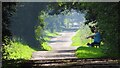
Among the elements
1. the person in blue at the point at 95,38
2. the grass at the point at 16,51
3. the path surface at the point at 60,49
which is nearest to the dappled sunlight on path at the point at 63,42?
the path surface at the point at 60,49

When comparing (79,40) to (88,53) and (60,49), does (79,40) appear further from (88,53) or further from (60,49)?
(60,49)

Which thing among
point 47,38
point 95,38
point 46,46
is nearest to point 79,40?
point 95,38

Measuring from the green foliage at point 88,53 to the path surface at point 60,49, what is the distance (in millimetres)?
211

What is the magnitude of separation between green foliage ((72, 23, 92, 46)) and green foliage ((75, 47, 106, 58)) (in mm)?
221

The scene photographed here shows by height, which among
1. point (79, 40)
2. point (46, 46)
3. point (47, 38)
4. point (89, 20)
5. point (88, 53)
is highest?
point (89, 20)

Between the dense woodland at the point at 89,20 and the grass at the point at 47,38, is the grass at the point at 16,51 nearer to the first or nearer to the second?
the dense woodland at the point at 89,20

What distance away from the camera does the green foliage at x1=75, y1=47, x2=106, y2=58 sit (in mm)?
14898

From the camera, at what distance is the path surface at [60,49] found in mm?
14851

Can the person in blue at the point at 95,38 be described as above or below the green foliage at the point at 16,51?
above

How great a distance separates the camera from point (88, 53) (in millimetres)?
15094

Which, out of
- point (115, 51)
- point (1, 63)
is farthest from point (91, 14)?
point (1, 63)

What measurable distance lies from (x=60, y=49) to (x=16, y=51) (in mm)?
1592

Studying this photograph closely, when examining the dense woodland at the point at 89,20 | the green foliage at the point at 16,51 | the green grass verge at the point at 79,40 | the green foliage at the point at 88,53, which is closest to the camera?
the green foliage at the point at 16,51

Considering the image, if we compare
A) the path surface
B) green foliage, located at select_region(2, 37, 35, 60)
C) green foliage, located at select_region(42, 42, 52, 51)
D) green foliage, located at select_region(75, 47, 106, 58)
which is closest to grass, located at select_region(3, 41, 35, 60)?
green foliage, located at select_region(2, 37, 35, 60)
